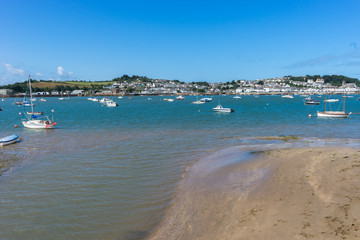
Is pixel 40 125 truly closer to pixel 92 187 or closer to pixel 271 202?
pixel 92 187

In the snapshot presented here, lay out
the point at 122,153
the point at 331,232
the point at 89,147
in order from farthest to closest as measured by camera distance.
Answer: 1. the point at 89,147
2. the point at 122,153
3. the point at 331,232

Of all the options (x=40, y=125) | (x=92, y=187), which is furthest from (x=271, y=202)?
(x=40, y=125)

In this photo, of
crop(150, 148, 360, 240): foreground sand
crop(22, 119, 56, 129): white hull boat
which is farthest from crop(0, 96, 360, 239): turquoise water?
crop(22, 119, 56, 129): white hull boat

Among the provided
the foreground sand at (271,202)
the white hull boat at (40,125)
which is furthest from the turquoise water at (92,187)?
the white hull boat at (40,125)

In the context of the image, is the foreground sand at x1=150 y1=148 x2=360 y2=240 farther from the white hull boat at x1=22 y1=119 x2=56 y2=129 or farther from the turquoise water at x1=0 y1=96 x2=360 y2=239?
the white hull boat at x1=22 y1=119 x2=56 y2=129

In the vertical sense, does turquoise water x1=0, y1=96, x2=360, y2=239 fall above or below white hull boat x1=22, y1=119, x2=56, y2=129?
below

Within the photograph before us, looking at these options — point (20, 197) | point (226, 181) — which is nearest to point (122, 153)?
point (20, 197)

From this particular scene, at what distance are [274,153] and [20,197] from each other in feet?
56.3

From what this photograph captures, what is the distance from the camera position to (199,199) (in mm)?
11750

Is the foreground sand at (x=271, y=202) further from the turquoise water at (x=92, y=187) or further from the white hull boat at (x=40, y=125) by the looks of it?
the white hull boat at (x=40, y=125)

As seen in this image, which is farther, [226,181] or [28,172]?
[28,172]

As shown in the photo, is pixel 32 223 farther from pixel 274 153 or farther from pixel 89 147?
pixel 274 153

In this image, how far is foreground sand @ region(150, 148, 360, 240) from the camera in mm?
8070

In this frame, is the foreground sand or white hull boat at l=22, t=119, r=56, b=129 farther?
white hull boat at l=22, t=119, r=56, b=129
